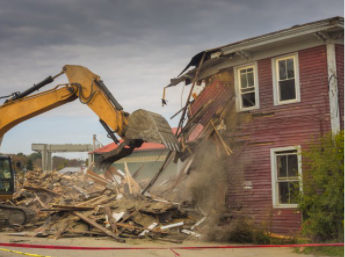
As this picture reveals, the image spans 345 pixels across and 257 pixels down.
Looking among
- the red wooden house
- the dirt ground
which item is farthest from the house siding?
the dirt ground

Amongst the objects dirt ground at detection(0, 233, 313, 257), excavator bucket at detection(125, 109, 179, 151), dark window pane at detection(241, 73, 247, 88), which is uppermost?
dark window pane at detection(241, 73, 247, 88)

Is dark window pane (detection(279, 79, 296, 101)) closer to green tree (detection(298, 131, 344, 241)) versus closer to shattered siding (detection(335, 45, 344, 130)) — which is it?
shattered siding (detection(335, 45, 344, 130))

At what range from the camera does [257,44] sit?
58.1ft

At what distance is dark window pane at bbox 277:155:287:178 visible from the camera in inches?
695

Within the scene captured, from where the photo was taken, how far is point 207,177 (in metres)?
19.4

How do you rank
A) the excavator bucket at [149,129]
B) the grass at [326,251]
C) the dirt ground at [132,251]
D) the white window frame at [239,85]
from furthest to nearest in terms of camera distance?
the white window frame at [239,85]
the dirt ground at [132,251]
the excavator bucket at [149,129]
the grass at [326,251]

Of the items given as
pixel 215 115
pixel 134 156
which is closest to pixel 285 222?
pixel 215 115

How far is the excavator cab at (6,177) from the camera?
20531 mm

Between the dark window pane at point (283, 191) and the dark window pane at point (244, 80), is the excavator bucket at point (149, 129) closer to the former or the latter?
the dark window pane at point (283, 191)

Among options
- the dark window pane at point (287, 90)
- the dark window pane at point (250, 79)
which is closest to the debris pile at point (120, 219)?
the dark window pane at point (250, 79)

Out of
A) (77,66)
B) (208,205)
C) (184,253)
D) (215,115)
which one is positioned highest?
(77,66)

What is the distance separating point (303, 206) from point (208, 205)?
4359 millimetres

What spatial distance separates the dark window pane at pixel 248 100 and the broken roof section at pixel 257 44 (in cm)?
132

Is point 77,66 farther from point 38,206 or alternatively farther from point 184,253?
point 38,206
